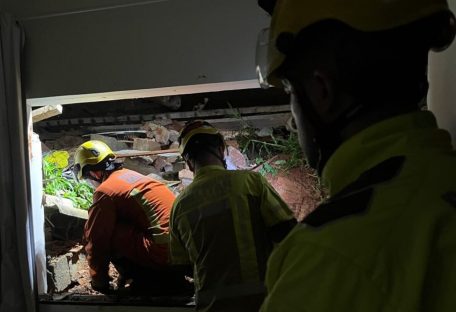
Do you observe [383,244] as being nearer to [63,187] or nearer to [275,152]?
[275,152]

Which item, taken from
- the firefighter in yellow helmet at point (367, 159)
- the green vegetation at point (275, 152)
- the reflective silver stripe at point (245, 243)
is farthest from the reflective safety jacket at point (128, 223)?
the firefighter in yellow helmet at point (367, 159)

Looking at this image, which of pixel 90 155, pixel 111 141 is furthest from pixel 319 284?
pixel 111 141

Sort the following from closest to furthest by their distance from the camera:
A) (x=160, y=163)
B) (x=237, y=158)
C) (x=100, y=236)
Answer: (x=100, y=236) < (x=237, y=158) < (x=160, y=163)

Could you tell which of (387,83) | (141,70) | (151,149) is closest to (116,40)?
(141,70)

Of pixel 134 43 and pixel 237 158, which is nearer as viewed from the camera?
pixel 134 43

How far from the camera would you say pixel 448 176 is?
53cm

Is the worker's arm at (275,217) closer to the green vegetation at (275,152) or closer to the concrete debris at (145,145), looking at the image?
the green vegetation at (275,152)

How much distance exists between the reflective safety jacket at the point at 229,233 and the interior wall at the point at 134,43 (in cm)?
62

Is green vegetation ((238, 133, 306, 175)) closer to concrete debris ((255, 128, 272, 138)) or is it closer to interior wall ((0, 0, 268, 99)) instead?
concrete debris ((255, 128, 272, 138))

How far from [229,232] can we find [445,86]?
3.50ft

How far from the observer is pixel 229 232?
1.81 metres

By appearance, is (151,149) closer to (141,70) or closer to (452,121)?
(141,70)

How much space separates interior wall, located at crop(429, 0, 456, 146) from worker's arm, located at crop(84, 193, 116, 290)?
1.99m

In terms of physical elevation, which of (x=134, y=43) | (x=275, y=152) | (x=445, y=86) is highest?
(x=134, y=43)
